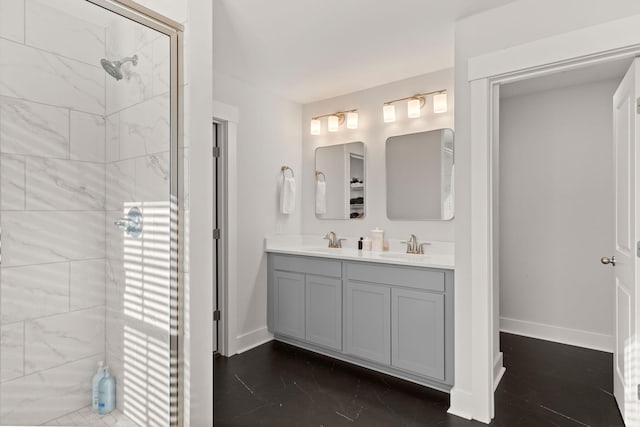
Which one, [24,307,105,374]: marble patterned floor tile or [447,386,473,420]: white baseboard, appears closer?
[24,307,105,374]: marble patterned floor tile

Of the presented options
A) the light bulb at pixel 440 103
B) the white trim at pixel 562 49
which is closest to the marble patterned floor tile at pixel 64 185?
the white trim at pixel 562 49

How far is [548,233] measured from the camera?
11.6ft

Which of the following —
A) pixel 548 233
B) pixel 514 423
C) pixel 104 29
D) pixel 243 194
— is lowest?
pixel 514 423

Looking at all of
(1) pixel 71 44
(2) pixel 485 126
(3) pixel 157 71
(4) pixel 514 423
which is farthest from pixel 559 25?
(1) pixel 71 44

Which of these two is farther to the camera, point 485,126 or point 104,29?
point 485,126

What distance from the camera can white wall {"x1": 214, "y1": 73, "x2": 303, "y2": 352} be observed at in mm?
3307

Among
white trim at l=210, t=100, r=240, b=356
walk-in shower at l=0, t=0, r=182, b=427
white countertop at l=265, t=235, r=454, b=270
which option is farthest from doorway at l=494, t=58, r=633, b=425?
walk-in shower at l=0, t=0, r=182, b=427

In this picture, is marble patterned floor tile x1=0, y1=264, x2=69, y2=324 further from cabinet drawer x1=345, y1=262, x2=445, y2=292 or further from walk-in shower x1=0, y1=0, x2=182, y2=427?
cabinet drawer x1=345, y1=262, x2=445, y2=292

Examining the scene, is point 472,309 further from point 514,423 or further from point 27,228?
point 27,228

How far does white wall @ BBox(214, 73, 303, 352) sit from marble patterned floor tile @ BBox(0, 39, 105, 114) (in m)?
1.35

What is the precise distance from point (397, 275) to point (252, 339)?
5.03 feet

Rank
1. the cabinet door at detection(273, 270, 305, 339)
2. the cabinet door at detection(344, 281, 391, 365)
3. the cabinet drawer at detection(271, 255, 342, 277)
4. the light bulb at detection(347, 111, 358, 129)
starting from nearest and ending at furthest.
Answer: the cabinet door at detection(344, 281, 391, 365)
the cabinet drawer at detection(271, 255, 342, 277)
the cabinet door at detection(273, 270, 305, 339)
the light bulb at detection(347, 111, 358, 129)

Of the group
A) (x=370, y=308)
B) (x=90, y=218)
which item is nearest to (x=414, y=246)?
(x=370, y=308)

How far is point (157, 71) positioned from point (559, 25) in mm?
2059
